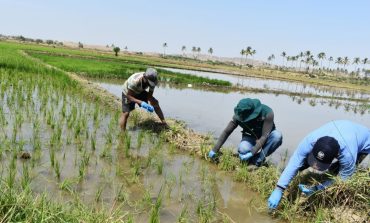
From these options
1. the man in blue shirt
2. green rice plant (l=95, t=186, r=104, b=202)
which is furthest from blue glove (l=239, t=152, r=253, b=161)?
green rice plant (l=95, t=186, r=104, b=202)

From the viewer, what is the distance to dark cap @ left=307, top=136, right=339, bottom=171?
3.22 m

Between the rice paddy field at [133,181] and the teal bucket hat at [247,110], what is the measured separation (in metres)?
0.65

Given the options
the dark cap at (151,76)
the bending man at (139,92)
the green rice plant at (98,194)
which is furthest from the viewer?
the bending man at (139,92)

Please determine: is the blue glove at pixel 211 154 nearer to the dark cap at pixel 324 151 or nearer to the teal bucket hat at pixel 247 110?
the teal bucket hat at pixel 247 110

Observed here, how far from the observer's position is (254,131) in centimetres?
514

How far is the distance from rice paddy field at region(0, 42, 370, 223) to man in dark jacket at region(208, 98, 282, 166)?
0.23 metres

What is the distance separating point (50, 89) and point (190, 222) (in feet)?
24.0

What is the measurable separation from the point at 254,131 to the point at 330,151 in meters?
1.96

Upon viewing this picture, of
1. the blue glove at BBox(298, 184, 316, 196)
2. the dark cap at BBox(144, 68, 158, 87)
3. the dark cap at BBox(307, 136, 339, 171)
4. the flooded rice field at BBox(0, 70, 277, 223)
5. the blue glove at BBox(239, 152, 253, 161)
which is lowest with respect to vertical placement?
the flooded rice field at BBox(0, 70, 277, 223)

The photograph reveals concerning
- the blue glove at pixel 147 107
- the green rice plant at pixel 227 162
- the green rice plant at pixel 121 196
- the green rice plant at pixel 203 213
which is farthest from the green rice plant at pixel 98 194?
the blue glove at pixel 147 107

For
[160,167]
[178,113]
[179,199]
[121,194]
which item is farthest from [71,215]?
[178,113]

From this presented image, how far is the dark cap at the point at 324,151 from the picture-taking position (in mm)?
3217

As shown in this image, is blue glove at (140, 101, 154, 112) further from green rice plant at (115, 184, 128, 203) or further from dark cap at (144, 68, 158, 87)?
green rice plant at (115, 184, 128, 203)

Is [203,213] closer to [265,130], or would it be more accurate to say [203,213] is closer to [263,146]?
[265,130]
